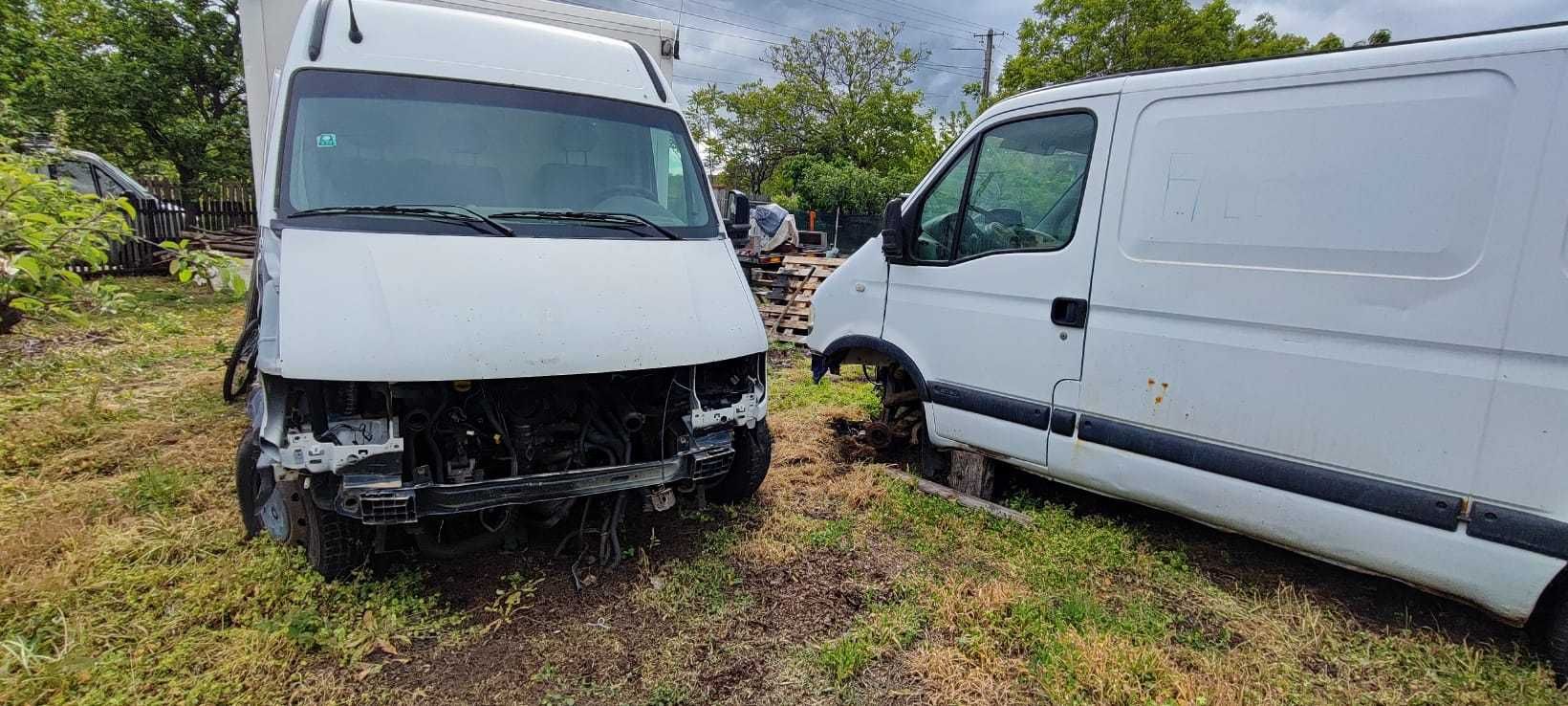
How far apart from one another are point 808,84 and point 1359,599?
96.7ft

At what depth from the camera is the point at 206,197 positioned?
12.9m

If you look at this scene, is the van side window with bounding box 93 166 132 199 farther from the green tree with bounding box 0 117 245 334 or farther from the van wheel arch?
the van wheel arch

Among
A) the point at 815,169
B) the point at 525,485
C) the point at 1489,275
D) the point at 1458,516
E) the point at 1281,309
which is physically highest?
the point at 815,169

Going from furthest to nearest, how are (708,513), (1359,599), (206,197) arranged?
(206,197)
(708,513)
(1359,599)

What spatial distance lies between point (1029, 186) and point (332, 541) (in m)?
3.53

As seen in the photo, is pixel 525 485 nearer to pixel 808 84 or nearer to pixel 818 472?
pixel 818 472

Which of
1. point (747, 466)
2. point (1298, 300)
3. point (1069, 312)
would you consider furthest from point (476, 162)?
point (1298, 300)

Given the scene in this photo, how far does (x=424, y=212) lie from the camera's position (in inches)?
125

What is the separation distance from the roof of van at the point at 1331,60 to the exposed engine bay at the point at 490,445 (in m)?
2.08

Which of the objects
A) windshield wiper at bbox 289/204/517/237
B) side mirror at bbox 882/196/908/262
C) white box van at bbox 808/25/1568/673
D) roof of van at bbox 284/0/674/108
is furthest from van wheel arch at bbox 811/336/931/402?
windshield wiper at bbox 289/204/517/237

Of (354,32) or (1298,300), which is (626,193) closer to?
(354,32)

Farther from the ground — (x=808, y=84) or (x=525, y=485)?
(x=808, y=84)

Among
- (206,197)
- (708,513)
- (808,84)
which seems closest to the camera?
(708,513)

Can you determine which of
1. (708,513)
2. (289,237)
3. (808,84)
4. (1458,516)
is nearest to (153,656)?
(289,237)
